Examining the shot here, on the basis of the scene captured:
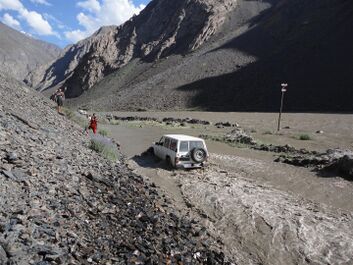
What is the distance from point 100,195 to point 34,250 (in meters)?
4.54

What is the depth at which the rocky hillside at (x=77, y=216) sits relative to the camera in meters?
8.14

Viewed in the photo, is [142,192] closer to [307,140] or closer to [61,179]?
[61,179]

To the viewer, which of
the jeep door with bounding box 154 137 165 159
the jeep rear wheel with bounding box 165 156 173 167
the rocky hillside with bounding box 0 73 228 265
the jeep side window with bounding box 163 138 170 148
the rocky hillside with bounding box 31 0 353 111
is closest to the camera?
the rocky hillside with bounding box 0 73 228 265

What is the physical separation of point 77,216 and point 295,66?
269ft

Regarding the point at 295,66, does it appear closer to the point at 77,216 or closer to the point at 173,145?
the point at 173,145

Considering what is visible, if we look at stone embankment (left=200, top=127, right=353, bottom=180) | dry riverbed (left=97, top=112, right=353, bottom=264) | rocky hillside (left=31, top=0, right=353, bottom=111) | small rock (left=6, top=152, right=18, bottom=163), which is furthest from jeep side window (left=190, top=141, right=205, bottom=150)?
rocky hillside (left=31, top=0, right=353, bottom=111)

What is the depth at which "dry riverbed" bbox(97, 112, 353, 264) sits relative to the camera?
11.7 meters

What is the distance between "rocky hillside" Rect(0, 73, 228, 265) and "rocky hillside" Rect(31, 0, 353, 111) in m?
60.7

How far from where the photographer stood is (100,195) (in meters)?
12.2

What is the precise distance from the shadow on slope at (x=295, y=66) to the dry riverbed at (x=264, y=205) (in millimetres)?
51491

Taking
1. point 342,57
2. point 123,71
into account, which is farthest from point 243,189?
point 123,71

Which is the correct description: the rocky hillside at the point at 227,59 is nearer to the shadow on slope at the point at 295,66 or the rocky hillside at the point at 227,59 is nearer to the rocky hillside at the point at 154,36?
the shadow on slope at the point at 295,66

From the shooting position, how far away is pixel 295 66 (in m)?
86.3

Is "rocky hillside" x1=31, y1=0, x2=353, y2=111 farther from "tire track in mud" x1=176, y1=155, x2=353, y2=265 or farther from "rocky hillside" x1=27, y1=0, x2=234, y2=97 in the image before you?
"tire track in mud" x1=176, y1=155, x2=353, y2=265
